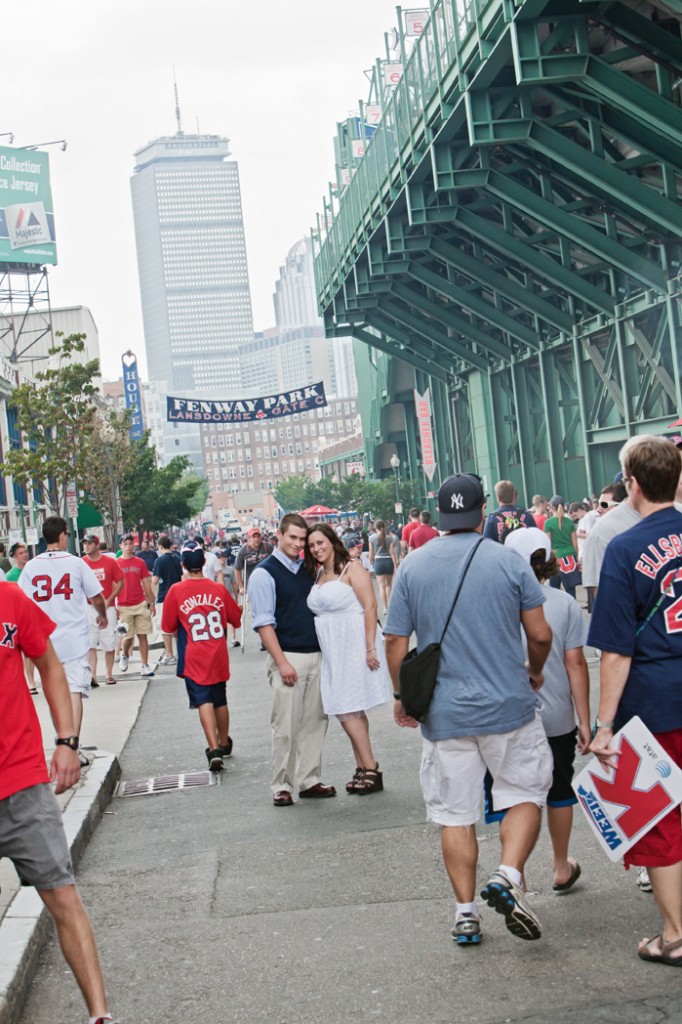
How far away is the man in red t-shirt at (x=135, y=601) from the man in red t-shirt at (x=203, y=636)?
7224 mm

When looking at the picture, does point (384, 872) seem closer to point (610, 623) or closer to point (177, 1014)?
point (177, 1014)

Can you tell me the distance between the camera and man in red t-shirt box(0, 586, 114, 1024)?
402cm

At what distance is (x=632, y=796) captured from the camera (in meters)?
4.44

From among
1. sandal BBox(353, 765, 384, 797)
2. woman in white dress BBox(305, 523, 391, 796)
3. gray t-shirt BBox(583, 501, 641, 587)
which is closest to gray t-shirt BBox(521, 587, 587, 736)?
gray t-shirt BBox(583, 501, 641, 587)

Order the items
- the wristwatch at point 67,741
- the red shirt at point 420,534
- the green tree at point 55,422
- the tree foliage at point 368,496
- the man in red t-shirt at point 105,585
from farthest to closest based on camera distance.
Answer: the tree foliage at point 368,496 < the green tree at point 55,422 < the red shirt at point 420,534 < the man in red t-shirt at point 105,585 < the wristwatch at point 67,741

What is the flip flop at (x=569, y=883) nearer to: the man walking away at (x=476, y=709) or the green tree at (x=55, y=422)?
the man walking away at (x=476, y=709)

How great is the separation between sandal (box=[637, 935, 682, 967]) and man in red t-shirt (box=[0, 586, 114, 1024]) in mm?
1883

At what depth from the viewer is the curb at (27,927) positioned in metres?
4.61

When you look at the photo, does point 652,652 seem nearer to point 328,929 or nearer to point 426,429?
point 328,929

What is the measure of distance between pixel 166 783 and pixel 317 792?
1.64 metres

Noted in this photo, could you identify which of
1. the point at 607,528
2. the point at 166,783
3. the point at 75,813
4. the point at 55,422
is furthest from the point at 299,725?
the point at 55,422

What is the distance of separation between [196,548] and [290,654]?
1.63 meters

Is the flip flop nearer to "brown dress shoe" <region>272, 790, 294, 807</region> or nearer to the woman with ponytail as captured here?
"brown dress shoe" <region>272, 790, 294, 807</region>

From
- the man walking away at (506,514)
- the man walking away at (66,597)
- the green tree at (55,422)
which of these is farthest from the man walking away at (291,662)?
the green tree at (55,422)
